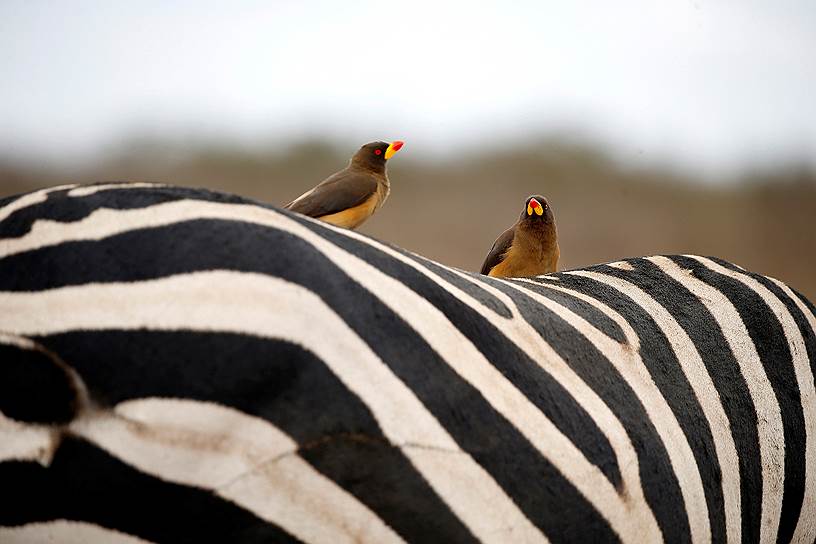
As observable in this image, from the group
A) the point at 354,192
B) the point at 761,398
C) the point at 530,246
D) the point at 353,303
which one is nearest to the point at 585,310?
the point at 761,398

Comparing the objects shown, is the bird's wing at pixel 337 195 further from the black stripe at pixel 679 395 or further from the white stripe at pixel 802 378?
the black stripe at pixel 679 395

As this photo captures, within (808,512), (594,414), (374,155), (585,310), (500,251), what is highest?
(374,155)

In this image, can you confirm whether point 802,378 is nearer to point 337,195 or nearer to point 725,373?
point 725,373

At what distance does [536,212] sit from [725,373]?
6.29ft

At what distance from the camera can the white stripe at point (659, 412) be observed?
1.56m

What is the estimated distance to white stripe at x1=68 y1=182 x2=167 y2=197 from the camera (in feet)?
3.89

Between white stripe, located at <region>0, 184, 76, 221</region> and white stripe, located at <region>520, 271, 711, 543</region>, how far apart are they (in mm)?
789

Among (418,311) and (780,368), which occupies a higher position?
(418,311)

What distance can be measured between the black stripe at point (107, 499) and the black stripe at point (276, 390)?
80 millimetres

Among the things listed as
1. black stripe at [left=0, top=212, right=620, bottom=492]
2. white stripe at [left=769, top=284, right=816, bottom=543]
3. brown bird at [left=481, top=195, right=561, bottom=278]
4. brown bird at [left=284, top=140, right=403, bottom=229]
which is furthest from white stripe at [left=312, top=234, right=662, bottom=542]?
brown bird at [left=481, top=195, right=561, bottom=278]

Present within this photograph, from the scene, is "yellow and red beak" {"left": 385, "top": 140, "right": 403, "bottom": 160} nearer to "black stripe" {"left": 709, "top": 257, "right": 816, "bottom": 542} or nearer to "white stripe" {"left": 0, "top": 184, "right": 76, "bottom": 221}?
"black stripe" {"left": 709, "top": 257, "right": 816, "bottom": 542}

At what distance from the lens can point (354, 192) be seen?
3680 millimetres

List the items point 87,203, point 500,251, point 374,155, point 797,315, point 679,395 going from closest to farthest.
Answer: point 87,203, point 679,395, point 797,315, point 500,251, point 374,155

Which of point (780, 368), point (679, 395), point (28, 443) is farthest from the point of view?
point (780, 368)
